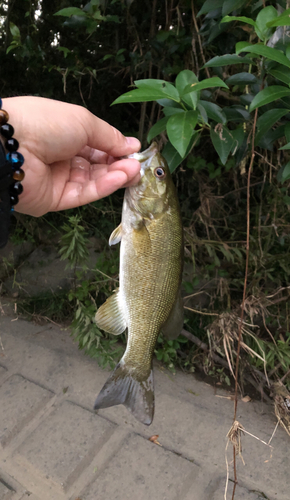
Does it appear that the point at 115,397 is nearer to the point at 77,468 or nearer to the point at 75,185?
the point at 77,468

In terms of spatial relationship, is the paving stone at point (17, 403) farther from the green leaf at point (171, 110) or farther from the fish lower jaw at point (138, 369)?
the green leaf at point (171, 110)

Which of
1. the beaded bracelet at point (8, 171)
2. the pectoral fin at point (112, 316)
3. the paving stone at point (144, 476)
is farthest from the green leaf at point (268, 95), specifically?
the paving stone at point (144, 476)

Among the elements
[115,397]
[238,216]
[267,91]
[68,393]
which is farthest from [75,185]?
[238,216]

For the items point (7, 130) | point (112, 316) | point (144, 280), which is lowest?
point (112, 316)

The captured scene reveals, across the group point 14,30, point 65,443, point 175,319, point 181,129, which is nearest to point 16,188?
point 181,129

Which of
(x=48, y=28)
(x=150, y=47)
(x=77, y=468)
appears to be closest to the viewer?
(x=77, y=468)

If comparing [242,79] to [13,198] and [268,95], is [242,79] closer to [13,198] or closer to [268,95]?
[268,95]
